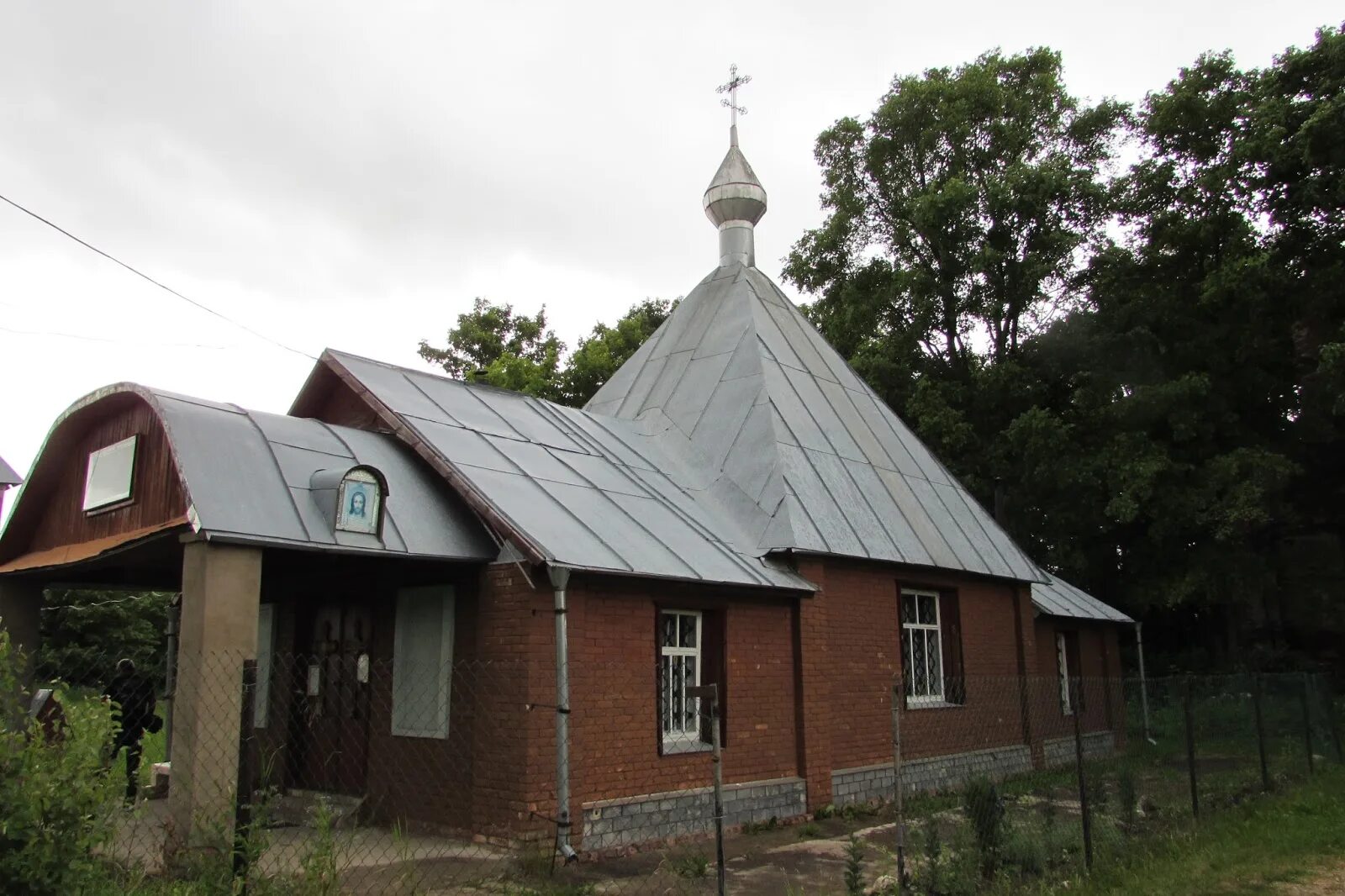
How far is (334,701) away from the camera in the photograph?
35.0 feet

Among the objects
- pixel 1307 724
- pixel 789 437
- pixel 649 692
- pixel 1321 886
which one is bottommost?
pixel 1321 886

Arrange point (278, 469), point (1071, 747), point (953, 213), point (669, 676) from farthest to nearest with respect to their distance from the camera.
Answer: point (953, 213) → point (1071, 747) → point (669, 676) → point (278, 469)

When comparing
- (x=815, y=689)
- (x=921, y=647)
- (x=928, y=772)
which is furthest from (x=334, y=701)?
(x=921, y=647)

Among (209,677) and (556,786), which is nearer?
(209,677)

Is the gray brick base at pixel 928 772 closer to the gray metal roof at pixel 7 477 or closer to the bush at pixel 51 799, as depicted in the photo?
the bush at pixel 51 799

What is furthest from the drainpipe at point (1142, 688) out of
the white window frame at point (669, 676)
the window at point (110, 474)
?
the window at point (110, 474)

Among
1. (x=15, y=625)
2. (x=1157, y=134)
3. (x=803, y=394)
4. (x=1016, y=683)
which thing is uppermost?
(x=1157, y=134)

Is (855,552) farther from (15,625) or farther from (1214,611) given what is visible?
(1214,611)

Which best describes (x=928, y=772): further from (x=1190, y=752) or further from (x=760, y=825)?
(x=1190, y=752)

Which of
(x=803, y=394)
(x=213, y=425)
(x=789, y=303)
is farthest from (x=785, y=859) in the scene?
(x=789, y=303)

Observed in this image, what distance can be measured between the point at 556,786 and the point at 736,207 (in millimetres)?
11875

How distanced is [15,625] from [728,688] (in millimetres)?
7510

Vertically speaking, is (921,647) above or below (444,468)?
below

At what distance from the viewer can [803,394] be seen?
14273mm
